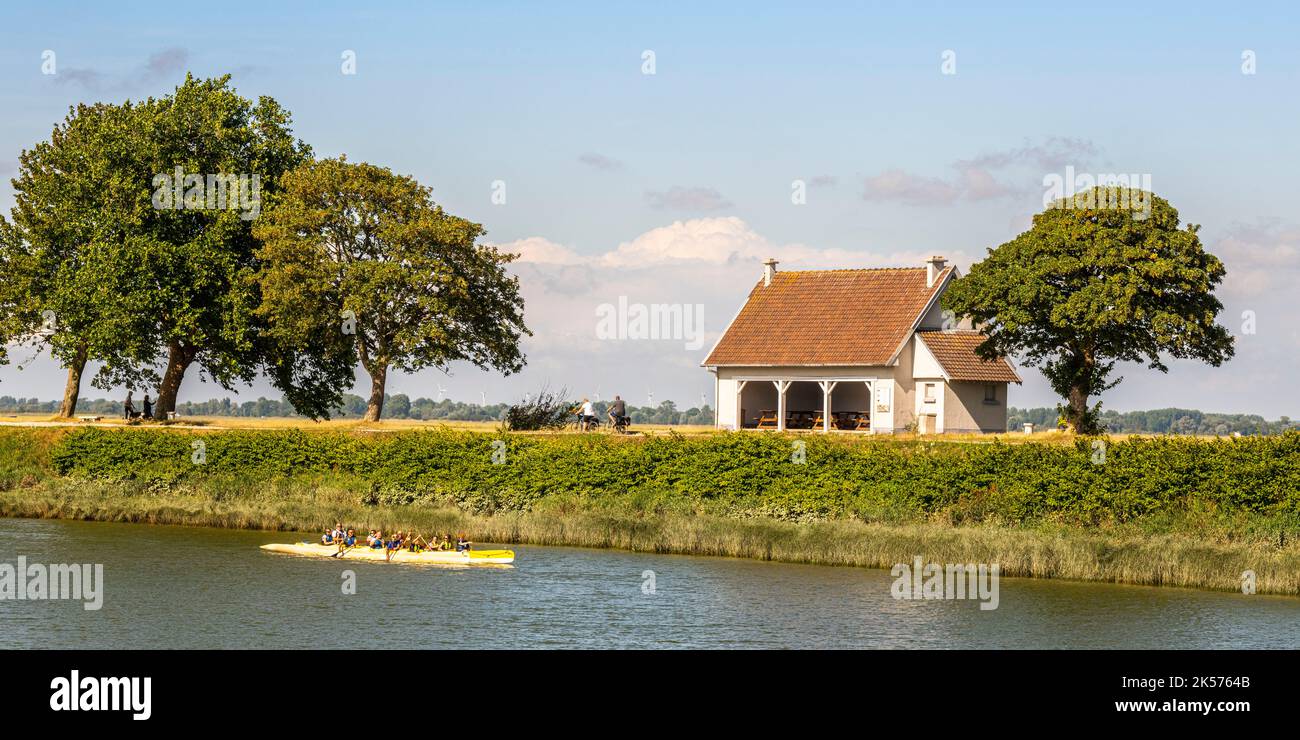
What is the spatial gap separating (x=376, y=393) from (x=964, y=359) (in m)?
29.2

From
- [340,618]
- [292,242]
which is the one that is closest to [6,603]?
[340,618]

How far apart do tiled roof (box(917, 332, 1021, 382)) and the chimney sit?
2992 mm

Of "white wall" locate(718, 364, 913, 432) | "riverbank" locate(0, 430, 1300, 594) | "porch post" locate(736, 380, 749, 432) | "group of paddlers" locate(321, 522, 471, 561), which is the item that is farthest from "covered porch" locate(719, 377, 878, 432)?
"group of paddlers" locate(321, 522, 471, 561)

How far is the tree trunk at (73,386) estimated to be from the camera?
8169 cm

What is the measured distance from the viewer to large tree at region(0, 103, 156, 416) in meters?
72.9

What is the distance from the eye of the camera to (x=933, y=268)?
248 ft

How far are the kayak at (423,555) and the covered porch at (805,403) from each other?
92.2ft


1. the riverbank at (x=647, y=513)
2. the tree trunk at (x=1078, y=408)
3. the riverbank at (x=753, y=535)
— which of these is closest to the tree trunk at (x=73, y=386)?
the riverbank at (x=647, y=513)

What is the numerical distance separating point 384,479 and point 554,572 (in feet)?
49.3

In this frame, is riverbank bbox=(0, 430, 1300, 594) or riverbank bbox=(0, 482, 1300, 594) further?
riverbank bbox=(0, 430, 1300, 594)

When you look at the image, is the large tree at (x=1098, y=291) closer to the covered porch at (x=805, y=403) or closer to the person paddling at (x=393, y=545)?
the covered porch at (x=805, y=403)

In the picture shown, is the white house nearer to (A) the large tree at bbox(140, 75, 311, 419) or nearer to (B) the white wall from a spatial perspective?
(B) the white wall
